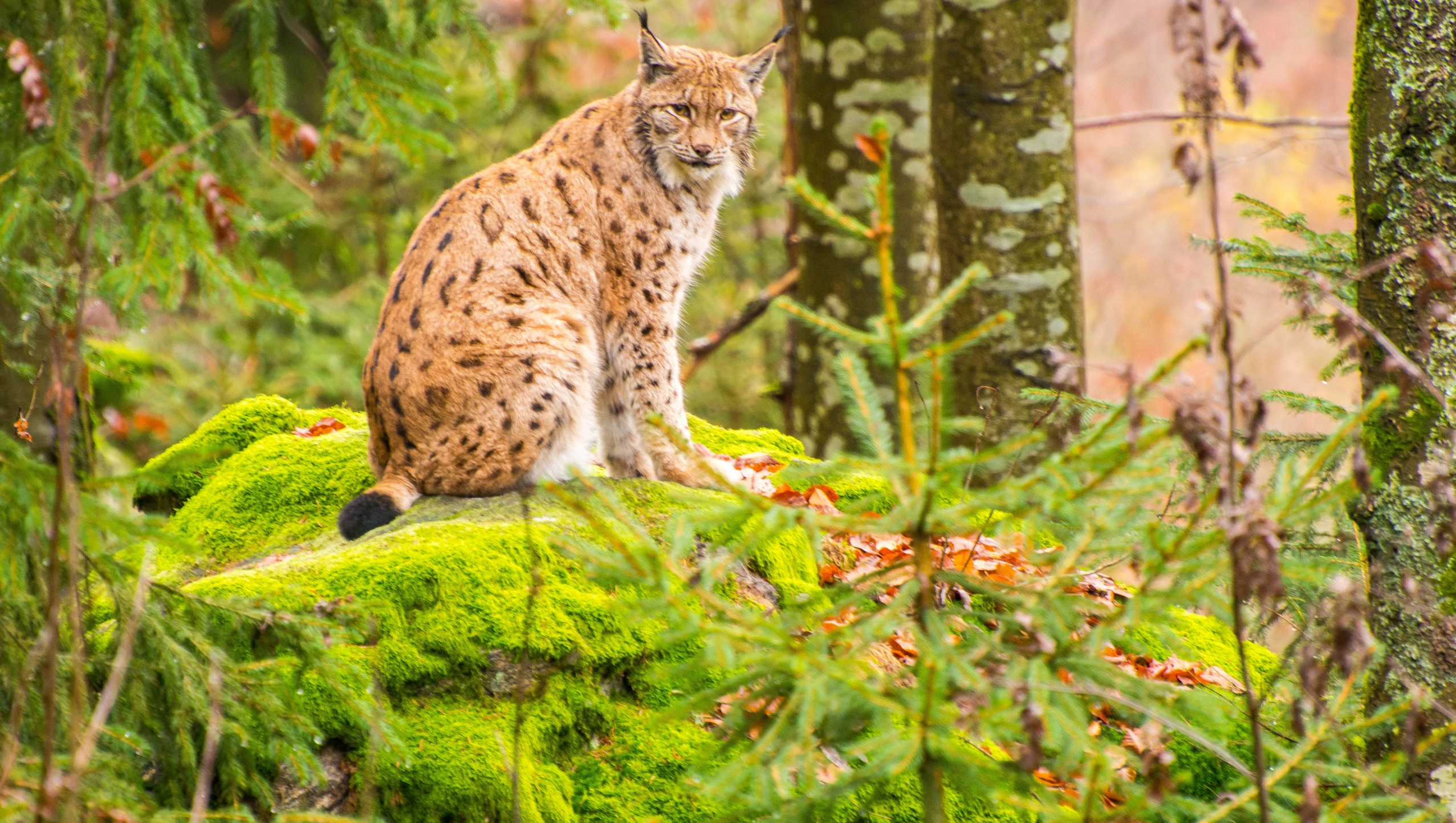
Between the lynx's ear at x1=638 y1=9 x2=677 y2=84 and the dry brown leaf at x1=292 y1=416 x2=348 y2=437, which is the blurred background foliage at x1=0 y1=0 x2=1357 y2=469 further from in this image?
the dry brown leaf at x1=292 y1=416 x2=348 y2=437

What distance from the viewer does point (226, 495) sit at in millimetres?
4898

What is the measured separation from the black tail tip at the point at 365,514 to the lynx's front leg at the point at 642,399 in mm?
1191

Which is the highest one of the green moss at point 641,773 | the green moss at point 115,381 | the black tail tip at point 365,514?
the green moss at point 115,381

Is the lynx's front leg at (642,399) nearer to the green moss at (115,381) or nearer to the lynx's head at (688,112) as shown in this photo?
the lynx's head at (688,112)

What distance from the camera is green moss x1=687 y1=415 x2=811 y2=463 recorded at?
5.67 meters

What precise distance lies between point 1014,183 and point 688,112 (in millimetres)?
2112

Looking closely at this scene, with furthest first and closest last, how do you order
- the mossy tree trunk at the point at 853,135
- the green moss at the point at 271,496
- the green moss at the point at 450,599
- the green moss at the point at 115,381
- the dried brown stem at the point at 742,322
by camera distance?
the dried brown stem at the point at 742,322 < the green moss at the point at 115,381 < the mossy tree trunk at the point at 853,135 < the green moss at the point at 271,496 < the green moss at the point at 450,599

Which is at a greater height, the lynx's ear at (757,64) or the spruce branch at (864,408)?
the lynx's ear at (757,64)

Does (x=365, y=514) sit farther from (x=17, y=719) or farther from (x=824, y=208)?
(x=824, y=208)

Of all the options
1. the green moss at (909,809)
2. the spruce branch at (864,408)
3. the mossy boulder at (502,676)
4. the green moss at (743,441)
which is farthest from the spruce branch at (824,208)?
the green moss at (743,441)

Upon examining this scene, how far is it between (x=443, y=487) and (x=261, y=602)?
1.58 meters

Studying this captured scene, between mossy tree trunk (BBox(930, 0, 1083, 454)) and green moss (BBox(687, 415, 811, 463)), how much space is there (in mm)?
1012

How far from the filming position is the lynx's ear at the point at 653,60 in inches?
199

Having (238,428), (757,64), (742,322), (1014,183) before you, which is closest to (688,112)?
(757,64)
